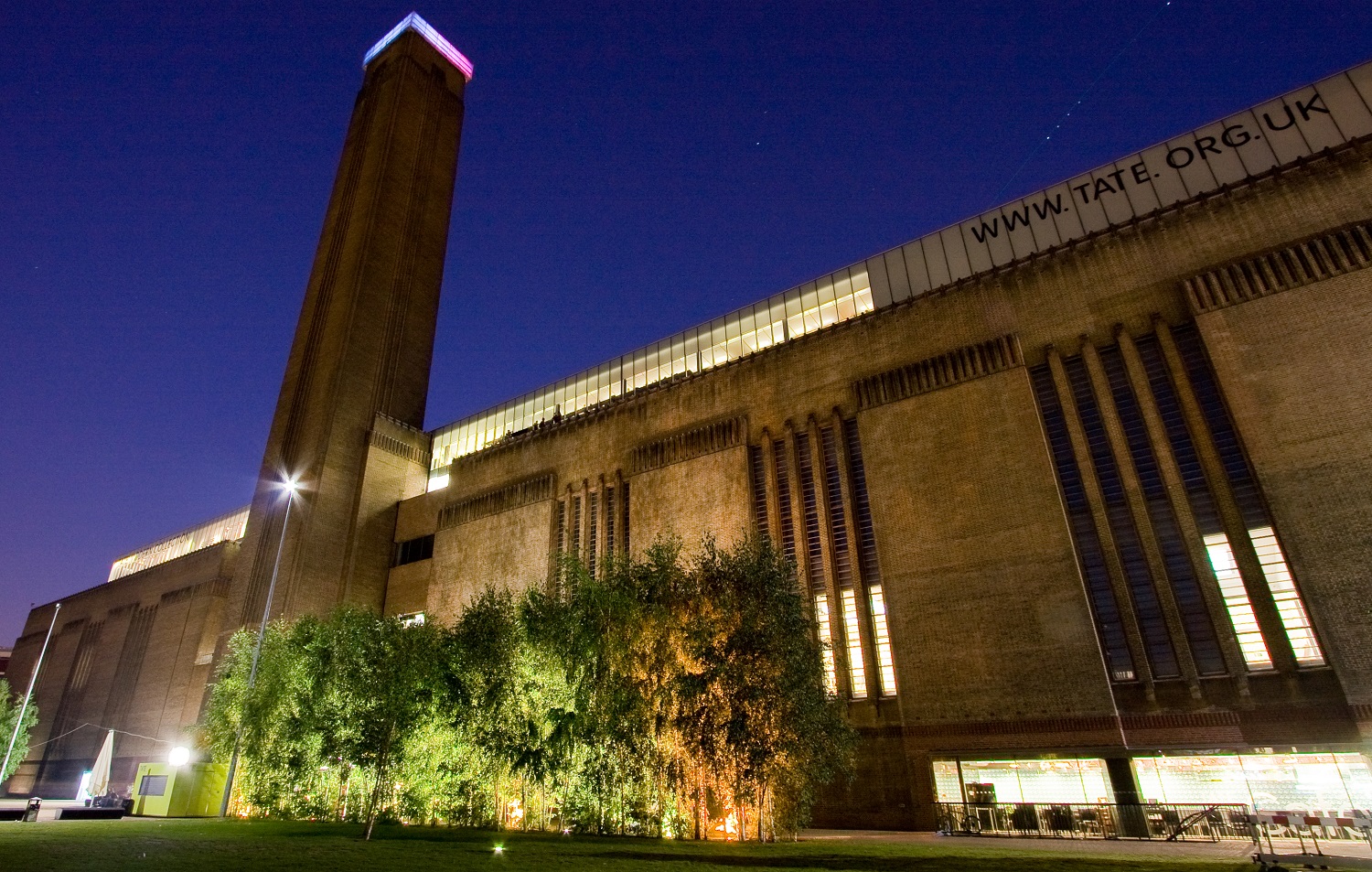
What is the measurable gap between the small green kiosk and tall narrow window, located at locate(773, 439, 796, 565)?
2460 cm

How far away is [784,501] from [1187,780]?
1624cm

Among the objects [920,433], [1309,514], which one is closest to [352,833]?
[920,433]

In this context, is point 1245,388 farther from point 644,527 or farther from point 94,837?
point 94,837

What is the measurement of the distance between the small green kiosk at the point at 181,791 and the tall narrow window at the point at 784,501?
24.6m

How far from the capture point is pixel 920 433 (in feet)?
94.4

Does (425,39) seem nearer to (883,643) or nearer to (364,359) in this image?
(364,359)

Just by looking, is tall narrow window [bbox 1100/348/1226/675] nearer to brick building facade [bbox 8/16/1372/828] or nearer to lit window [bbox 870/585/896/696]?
brick building facade [bbox 8/16/1372/828]

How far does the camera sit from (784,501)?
31828mm

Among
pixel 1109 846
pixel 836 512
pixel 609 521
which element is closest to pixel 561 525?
pixel 609 521

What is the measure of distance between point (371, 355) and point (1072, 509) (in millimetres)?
41928

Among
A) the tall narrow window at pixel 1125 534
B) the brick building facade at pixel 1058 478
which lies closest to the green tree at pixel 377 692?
the brick building facade at pixel 1058 478

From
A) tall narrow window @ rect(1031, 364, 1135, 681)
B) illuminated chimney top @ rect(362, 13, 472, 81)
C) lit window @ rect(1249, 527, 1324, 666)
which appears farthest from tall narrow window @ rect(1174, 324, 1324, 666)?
illuminated chimney top @ rect(362, 13, 472, 81)

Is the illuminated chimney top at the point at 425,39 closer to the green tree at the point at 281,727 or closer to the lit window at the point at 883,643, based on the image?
the green tree at the point at 281,727

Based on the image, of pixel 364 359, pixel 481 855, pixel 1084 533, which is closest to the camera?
pixel 481 855
